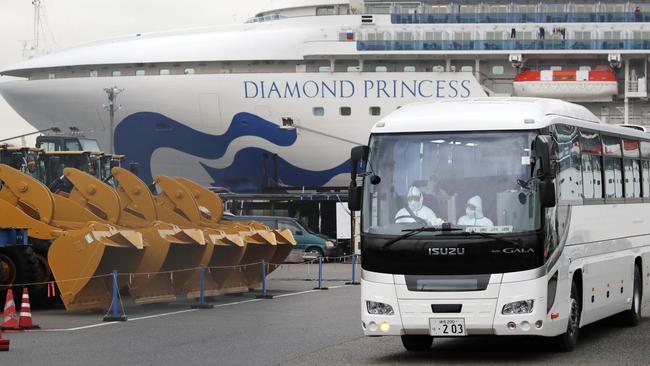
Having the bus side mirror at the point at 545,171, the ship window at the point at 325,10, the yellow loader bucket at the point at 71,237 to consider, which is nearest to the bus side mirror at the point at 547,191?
the bus side mirror at the point at 545,171

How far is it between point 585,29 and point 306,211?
45.5 ft

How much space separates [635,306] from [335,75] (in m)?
38.2

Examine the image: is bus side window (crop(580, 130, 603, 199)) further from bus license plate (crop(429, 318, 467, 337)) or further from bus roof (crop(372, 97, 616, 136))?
bus license plate (crop(429, 318, 467, 337))

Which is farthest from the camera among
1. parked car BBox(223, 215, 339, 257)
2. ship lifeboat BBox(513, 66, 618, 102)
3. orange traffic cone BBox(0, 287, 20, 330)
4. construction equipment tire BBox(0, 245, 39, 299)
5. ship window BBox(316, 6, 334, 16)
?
ship window BBox(316, 6, 334, 16)

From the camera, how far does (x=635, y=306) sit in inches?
690

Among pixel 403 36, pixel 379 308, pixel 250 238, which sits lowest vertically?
pixel 250 238

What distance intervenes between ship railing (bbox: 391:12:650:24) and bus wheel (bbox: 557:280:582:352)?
134 feet

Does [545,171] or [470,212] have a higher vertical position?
[545,171]

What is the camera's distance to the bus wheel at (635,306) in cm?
1742

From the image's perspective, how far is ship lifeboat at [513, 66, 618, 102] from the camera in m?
53.2

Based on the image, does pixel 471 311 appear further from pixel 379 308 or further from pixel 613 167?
pixel 613 167

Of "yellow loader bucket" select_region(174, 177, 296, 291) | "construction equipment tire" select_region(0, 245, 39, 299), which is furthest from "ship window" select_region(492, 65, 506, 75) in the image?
"construction equipment tire" select_region(0, 245, 39, 299)

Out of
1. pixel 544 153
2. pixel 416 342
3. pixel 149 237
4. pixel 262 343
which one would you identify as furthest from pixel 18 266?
pixel 544 153

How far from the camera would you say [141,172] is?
56281 millimetres
